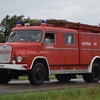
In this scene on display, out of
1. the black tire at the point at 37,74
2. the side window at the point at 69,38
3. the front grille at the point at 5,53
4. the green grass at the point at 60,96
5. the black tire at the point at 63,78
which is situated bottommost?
the black tire at the point at 63,78

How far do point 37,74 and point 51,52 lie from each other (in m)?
1.28

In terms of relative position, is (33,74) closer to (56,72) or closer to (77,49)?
(56,72)

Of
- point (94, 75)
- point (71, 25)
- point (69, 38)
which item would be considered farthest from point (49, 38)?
point (94, 75)

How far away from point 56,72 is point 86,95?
5031mm

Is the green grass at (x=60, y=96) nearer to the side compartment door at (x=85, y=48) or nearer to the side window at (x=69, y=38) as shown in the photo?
the side window at (x=69, y=38)

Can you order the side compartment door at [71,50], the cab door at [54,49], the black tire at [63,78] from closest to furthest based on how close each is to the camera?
1. the cab door at [54,49]
2. the side compartment door at [71,50]
3. the black tire at [63,78]

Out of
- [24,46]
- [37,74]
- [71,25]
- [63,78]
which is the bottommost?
[63,78]

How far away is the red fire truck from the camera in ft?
56.5

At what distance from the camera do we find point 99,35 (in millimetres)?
21500

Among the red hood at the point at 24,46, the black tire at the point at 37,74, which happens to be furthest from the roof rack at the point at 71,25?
the black tire at the point at 37,74

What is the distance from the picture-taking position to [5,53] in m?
17.4

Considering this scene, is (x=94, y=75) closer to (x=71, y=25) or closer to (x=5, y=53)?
(x=71, y=25)

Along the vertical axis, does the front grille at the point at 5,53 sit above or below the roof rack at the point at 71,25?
below

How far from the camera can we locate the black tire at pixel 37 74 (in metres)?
17.3
